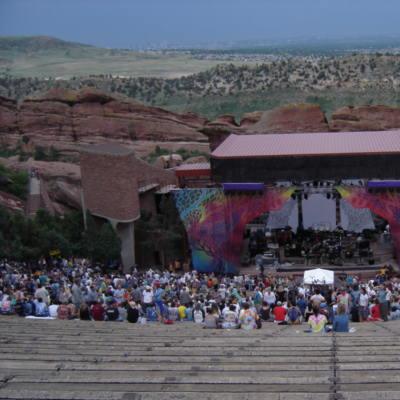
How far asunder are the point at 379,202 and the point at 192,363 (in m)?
22.1

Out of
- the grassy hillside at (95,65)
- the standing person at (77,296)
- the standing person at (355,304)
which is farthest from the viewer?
the grassy hillside at (95,65)

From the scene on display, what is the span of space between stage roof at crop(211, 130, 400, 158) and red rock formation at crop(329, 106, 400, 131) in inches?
327

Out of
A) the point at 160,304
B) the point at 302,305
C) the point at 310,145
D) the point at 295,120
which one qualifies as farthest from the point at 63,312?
the point at 295,120

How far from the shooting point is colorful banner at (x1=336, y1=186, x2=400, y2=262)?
106ft

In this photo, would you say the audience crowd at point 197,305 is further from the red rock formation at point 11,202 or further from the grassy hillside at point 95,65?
the grassy hillside at point 95,65

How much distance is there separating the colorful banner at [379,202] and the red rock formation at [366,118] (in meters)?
13.1

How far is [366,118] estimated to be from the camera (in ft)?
150

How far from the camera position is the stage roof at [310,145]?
3378 centimetres

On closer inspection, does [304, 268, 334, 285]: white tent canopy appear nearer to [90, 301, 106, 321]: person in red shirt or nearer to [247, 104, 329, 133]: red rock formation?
[90, 301, 106, 321]: person in red shirt

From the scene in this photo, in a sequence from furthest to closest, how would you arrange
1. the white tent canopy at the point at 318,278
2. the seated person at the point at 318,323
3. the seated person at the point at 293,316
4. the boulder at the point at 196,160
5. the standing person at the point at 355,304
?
the boulder at the point at 196,160
the white tent canopy at the point at 318,278
the standing person at the point at 355,304
the seated person at the point at 293,316
the seated person at the point at 318,323

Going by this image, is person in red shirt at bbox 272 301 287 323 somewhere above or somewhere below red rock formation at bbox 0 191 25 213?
below

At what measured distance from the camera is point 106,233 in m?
32.0

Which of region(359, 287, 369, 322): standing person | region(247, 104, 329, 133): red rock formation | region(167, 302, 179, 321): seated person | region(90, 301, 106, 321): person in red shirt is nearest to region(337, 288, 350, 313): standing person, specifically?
region(359, 287, 369, 322): standing person

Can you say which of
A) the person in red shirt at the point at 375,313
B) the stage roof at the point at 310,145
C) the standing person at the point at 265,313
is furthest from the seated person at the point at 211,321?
the stage roof at the point at 310,145
